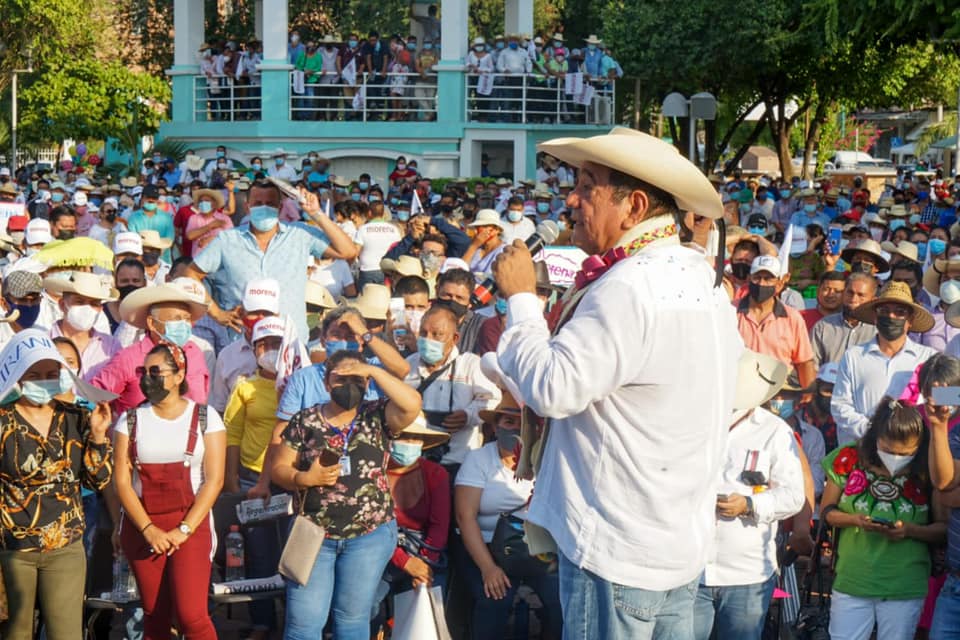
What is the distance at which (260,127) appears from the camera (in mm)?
31641

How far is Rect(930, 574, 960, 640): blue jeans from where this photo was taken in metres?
5.89

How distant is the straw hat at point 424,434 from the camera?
637cm

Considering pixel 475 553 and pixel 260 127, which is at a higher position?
pixel 260 127

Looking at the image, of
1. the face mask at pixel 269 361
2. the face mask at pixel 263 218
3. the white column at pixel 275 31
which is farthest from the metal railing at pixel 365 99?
the face mask at pixel 269 361

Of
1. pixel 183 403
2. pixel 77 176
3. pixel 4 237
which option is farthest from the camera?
pixel 77 176

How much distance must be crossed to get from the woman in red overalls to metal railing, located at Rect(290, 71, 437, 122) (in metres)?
25.8

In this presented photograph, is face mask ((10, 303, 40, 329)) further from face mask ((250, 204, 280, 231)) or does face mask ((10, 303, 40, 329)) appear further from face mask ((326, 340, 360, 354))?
face mask ((326, 340, 360, 354))

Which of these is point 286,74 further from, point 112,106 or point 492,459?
point 492,459

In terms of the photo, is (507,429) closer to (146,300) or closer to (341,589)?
(341,589)

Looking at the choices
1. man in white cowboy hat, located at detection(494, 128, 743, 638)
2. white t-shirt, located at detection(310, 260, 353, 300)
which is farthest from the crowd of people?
white t-shirt, located at detection(310, 260, 353, 300)

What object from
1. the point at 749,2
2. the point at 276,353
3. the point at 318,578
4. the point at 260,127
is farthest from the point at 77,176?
the point at 318,578

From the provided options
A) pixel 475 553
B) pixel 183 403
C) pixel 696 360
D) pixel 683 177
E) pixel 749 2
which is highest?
pixel 749 2

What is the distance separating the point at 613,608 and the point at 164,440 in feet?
10.4

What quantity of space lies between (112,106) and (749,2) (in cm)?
1506
